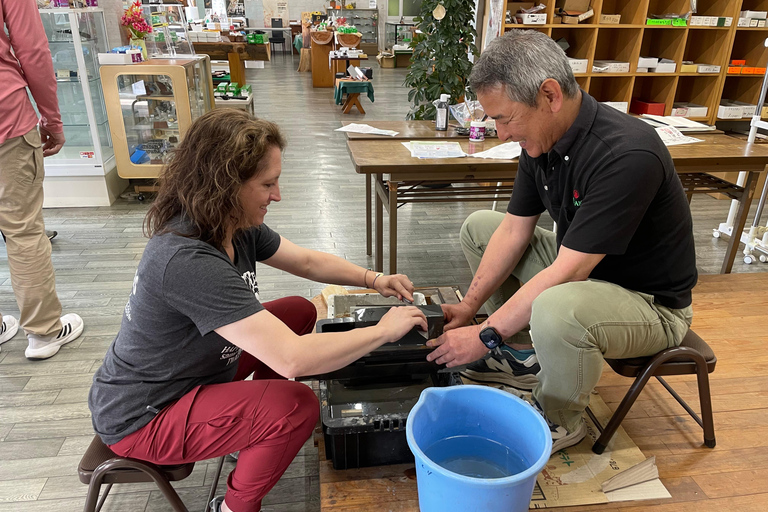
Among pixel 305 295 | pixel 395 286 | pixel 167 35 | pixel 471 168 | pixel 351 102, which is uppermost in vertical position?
pixel 167 35

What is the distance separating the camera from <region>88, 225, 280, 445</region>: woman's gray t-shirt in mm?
1134

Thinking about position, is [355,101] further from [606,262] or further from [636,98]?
[606,262]

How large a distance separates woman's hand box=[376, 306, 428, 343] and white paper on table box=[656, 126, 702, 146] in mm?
2097

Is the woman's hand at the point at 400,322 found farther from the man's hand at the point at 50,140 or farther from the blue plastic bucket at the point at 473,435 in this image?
the man's hand at the point at 50,140

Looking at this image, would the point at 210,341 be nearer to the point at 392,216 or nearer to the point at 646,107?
the point at 392,216

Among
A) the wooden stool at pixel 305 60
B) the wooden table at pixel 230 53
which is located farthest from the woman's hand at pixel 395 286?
the wooden stool at pixel 305 60

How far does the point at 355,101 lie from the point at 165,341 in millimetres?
6691

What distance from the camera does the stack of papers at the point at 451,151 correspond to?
2.61m

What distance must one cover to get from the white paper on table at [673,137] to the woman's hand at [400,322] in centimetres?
210

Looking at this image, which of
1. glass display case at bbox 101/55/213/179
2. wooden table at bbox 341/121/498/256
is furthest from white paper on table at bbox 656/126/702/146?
glass display case at bbox 101/55/213/179

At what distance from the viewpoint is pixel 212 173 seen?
117 centimetres

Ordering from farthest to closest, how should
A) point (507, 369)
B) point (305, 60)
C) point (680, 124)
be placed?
point (305, 60) < point (680, 124) < point (507, 369)

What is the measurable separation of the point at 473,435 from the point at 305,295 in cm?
167

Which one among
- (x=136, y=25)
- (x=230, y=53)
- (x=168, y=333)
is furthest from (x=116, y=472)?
(x=230, y=53)
